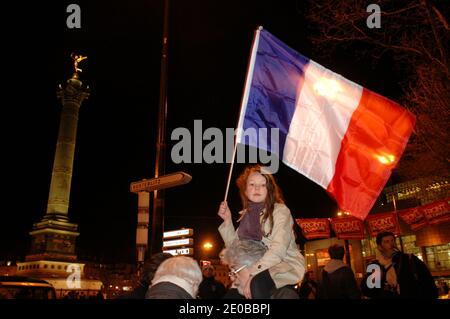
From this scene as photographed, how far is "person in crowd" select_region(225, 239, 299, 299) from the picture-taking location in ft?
11.0

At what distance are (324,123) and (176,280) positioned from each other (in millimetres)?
3516

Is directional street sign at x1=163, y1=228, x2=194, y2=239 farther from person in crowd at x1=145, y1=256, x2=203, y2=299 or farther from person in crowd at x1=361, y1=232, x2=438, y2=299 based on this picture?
person in crowd at x1=145, y1=256, x2=203, y2=299

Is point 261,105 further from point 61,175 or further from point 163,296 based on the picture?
point 61,175

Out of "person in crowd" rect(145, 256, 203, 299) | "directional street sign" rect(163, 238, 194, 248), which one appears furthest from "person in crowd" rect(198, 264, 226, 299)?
"directional street sign" rect(163, 238, 194, 248)

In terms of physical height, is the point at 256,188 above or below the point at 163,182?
below

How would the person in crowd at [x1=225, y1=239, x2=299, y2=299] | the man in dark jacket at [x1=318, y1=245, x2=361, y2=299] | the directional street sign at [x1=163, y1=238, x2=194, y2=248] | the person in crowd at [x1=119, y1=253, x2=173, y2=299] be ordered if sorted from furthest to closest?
the directional street sign at [x1=163, y1=238, x2=194, y2=248]
the man in dark jacket at [x1=318, y1=245, x2=361, y2=299]
the person in crowd at [x1=119, y1=253, x2=173, y2=299]
the person in crowd at [x1=225, y1=239, x2=299, y2=299]

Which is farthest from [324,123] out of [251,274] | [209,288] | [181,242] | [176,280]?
[181,242]

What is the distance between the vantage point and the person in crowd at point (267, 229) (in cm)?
346

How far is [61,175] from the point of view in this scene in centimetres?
5634

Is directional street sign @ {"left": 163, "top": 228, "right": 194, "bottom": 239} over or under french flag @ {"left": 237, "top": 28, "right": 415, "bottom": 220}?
over

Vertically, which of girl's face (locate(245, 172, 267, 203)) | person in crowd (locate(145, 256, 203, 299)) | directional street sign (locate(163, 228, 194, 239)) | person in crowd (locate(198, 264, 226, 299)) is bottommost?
person in crowd (locate(145, 256, 203, 299))

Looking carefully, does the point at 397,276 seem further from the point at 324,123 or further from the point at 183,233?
the point at 183,233

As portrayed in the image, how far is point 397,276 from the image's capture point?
490 centimetres
